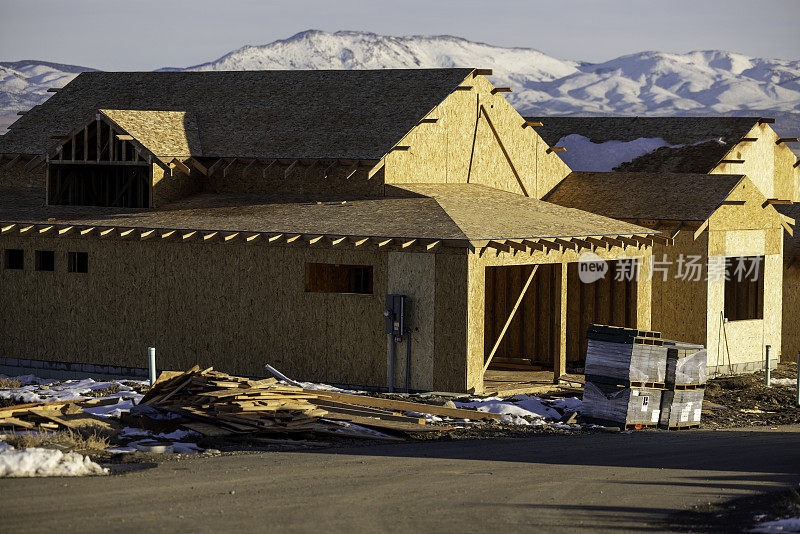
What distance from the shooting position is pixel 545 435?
19.3 metres

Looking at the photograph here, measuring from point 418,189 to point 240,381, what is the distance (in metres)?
8.15

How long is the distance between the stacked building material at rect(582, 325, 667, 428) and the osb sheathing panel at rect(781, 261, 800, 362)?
1343 centimetres

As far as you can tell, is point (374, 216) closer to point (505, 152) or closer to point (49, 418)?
point (505, 152)

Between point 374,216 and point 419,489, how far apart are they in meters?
11.1

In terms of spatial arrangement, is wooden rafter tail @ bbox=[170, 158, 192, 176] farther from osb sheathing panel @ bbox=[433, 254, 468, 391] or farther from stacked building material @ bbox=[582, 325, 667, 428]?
stacked building material @ bbox=[582, 325, 667, 428]

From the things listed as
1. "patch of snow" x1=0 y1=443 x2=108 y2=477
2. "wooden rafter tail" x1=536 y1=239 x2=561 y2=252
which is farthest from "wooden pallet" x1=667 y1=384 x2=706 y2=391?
"patch of snow" x1=0 y1=443 x2=108 y2=477

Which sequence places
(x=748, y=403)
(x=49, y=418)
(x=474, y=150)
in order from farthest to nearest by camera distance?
(x=474, y=150)
(x=748, y=403)
(x=49, y=418)

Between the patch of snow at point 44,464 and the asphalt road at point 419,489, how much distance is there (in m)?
0.28

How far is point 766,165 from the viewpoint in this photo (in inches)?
1475

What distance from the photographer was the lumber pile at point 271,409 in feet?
59.9

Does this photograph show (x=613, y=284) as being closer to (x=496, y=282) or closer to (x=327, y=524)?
(x=496, y=282)

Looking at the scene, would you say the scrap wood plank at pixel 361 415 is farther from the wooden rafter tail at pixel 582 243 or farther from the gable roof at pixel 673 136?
the gable roof at pixel 673 136

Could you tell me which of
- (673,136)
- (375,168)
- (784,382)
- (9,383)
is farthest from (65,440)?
(673,136)

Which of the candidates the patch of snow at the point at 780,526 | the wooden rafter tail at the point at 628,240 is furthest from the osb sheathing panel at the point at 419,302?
the patch of snow at the point at 780,526
